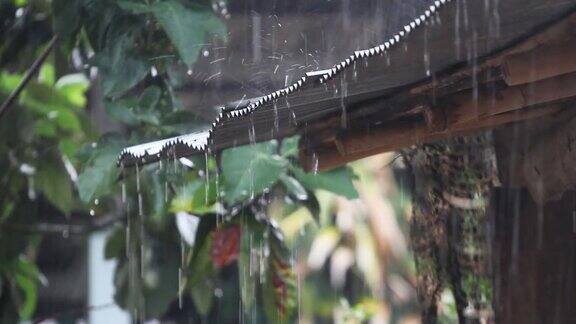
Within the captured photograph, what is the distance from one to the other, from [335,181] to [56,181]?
1.92m

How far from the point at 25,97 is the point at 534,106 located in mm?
3622

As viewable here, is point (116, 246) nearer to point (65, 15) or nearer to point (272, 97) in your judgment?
point (65, 15)

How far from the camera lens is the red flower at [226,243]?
4.77 m

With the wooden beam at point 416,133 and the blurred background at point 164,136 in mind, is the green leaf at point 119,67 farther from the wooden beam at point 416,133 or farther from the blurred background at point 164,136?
the wooden beam at point 416,133

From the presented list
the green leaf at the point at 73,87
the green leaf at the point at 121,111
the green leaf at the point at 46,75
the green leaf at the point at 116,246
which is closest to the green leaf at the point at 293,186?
the green leaf at the point at 121,111

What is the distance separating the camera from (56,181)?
5812 mm

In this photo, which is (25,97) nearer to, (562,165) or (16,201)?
(16,201)

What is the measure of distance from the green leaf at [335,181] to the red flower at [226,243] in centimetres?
41

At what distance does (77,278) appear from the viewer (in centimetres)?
884

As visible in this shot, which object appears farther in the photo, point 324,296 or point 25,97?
point 324,296

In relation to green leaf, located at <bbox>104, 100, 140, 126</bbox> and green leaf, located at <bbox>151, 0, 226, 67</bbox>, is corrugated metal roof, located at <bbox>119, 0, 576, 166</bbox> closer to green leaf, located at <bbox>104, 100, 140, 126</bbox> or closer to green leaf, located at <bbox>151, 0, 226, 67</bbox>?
green leaf, located at <bbox>151, 0, 226, 67</bbox>

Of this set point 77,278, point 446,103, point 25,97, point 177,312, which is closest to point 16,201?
point 25,97

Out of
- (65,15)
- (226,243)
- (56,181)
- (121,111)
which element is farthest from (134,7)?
(56,181)

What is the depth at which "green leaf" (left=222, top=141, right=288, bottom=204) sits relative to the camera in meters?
4.23
